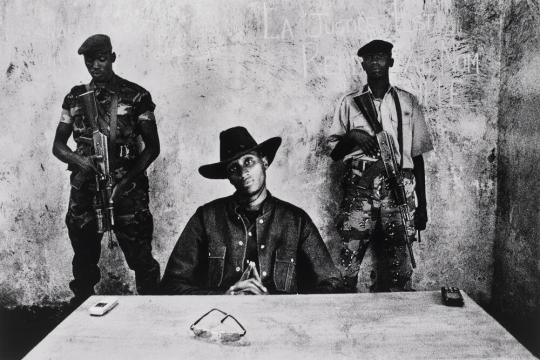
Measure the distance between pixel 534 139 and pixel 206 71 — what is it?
7.18 feet

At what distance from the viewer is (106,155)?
349 cm

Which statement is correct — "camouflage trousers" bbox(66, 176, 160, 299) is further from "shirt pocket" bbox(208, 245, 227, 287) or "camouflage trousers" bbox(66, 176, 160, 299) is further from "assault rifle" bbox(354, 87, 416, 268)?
"assault rifle" bbox(354, 87, 416, 268)

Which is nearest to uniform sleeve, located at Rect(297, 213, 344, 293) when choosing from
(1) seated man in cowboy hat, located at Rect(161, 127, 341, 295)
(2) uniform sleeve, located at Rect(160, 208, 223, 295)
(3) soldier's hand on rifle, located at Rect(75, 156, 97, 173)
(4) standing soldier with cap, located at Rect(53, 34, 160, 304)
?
(1) seated man in cowboy hat, located at Rect(161, 127, 341, 295)

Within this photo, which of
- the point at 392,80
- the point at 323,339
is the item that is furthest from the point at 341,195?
the point at 323,339

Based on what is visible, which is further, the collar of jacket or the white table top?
the collar of jacket

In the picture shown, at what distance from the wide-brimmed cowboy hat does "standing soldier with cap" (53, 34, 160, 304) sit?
16.8 inches

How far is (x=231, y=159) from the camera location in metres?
3.48

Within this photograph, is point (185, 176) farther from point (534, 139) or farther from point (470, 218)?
point (534, 139)

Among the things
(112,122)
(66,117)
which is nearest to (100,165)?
(112,122)

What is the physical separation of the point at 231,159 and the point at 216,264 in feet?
2.39

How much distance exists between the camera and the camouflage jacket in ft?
11.4

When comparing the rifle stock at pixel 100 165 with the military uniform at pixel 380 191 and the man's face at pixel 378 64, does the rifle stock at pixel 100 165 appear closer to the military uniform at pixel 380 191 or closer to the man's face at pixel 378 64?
the military uniform at pixel 380 191

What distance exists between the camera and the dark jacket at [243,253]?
341cm

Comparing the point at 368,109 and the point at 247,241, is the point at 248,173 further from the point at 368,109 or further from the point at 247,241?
the point at 368,109
